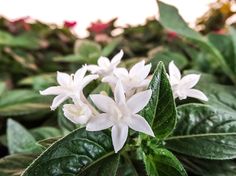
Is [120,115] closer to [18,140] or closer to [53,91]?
[53,91]

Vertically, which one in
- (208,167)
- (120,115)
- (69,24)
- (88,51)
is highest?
(69,24)

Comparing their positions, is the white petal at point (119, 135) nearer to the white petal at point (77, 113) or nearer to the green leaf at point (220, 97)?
the white petal at point (77, 113)

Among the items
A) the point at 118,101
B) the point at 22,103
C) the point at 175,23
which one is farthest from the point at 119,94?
the point at 22,103

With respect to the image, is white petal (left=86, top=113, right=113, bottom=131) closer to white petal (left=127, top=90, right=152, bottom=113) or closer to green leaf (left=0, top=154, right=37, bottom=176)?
white petal (left=127, top=90, right=152, bottom=113)

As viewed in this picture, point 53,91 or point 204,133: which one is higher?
point 53,91

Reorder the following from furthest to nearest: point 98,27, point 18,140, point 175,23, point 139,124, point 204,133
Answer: point 98,27
point 175,23
point 18,140
point 204,133
point 139,124

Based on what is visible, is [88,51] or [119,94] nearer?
[119,94]

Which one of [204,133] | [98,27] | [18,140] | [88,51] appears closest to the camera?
[204,133]

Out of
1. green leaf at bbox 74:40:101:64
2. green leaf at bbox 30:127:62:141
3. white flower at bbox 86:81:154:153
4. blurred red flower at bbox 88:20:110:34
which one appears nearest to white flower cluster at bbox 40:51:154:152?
white flower at bbox 86:81:154:153
